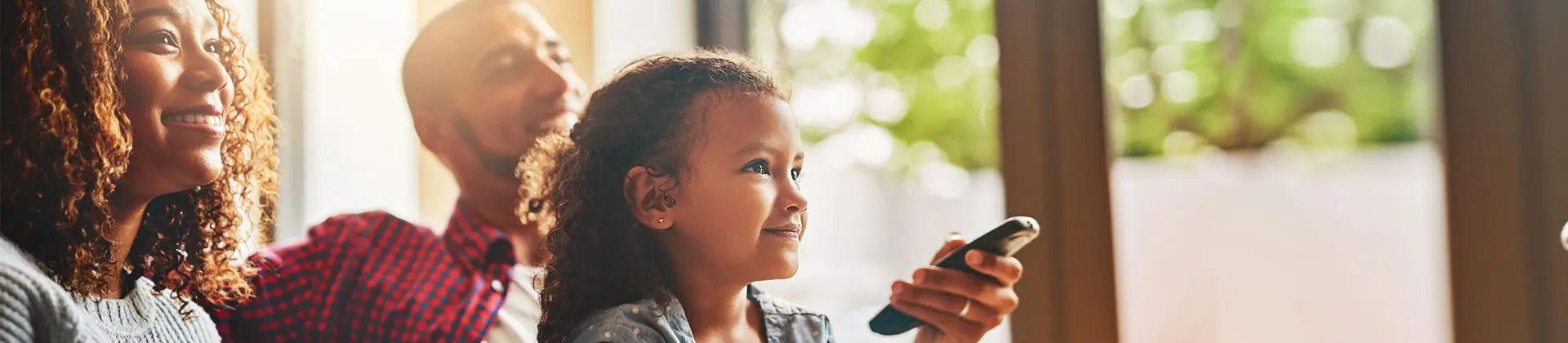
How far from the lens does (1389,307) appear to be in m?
0.92

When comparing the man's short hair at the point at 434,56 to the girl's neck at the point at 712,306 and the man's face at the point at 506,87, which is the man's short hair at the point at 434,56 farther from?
the girl's neck at the point at 712,306

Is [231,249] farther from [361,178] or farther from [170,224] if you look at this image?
[361,178]

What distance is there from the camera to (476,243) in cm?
85

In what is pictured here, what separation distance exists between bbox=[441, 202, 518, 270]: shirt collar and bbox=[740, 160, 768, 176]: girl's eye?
271mm

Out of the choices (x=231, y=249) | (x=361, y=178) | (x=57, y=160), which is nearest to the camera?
(x=57, y=160)

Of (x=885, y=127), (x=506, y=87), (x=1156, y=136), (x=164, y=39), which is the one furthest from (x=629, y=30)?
(x=1156, y=136)

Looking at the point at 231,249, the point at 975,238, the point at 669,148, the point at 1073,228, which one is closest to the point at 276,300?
the point at 231,249

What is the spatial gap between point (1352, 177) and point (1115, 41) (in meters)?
0.24

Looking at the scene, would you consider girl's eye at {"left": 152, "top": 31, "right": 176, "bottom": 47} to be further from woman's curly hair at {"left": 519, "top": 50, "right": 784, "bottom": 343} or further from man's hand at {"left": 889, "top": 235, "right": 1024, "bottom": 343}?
man's hand at {"left": 889, "top": 235, "right": 1024, "bottom": 343}

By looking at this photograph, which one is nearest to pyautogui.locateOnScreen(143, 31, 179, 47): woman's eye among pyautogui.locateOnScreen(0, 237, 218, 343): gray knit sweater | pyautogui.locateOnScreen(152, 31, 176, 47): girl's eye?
pyautogui.locateOnScreen(152, 31, 176, 47): girl's eye

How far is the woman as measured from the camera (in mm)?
652

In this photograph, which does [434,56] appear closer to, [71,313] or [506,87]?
[506,87]

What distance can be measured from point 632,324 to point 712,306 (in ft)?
0.20

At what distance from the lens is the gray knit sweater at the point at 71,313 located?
614 mm
